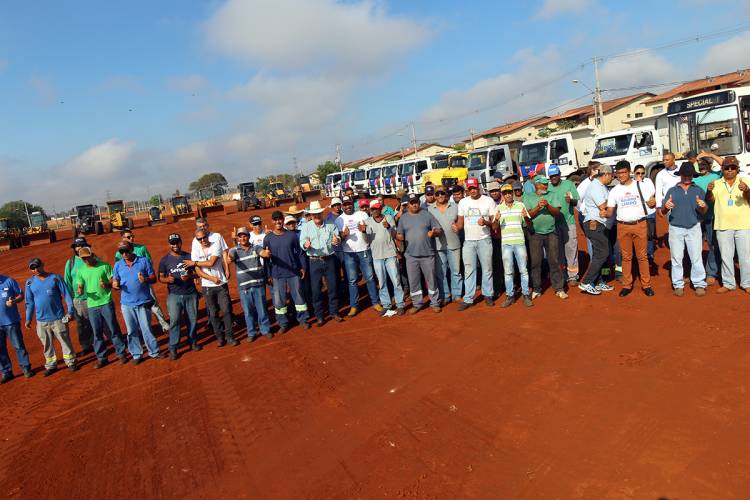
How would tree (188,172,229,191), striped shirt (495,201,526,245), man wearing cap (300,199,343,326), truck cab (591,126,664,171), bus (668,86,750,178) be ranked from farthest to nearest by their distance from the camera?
tree (188,172,229,191) < truck cab (591,126,664,171) < bus (668,86,750,178) < man wearing cap (300,199,343,326) < striped shirt (495,201,526,245)

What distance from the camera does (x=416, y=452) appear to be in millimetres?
3922

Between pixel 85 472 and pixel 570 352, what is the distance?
479 cm

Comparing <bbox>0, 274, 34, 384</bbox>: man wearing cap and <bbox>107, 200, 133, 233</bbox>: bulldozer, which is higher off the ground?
<bbox>107, 200, 133, 233</bbox>: bulldozer

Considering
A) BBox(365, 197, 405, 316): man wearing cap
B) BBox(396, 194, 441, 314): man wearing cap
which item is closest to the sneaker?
BBox(396, 194, 441, 314): man wearing cap

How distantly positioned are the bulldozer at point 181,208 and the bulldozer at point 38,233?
283 inches

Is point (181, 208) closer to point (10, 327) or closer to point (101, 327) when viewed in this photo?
point (10, 327)

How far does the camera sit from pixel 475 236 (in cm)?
722

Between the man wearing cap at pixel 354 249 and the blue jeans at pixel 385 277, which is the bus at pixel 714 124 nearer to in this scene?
the blue jeans at pixel 385 277

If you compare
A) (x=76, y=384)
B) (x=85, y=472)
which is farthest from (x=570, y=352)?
(x=76, y=384)

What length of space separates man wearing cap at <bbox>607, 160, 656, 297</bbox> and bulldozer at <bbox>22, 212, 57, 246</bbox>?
31.6m

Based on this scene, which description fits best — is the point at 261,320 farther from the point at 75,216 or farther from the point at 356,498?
the point at 75,216

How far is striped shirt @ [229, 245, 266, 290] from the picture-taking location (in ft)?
23.7

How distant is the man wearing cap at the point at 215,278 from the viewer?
7.04m

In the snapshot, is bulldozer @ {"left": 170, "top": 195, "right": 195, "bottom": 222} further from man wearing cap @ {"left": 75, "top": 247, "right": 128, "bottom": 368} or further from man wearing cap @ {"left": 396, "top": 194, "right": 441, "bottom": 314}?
man wearing cap @ {"left": 396, "top": 194, "right": 441, "bottom": 314}
